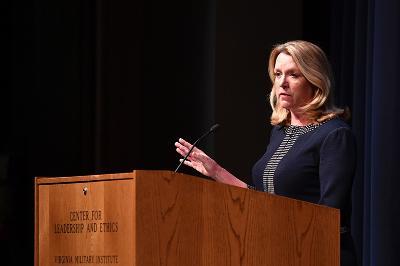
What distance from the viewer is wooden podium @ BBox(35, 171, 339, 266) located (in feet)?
6.61

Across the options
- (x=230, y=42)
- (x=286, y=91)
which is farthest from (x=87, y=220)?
(x=230, y=42)

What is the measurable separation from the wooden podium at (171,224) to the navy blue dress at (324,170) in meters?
0.16

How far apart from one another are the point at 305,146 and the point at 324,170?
14cm

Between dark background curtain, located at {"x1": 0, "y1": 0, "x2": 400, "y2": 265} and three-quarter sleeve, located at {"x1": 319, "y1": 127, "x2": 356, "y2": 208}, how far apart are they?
139 centimetres

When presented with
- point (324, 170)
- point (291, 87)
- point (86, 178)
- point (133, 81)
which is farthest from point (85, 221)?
point (133, 81)

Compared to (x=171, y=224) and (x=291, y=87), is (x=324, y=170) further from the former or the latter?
(x=171, y=224)

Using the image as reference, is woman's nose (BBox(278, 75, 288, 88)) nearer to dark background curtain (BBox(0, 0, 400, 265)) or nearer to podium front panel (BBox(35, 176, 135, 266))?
podium front panel (BBox(35, 176, 135, 266))

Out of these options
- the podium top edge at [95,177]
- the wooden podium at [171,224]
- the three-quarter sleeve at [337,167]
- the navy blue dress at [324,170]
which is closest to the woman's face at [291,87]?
the navy blue dress at [324,170]

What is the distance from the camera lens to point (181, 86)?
4.32 m

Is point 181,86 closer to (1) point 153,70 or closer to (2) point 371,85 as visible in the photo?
(1) point 153,70

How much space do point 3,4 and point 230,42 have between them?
118 cm

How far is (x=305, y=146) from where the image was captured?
8.80 ft

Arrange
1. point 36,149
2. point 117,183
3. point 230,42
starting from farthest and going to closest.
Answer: point 36,149 → point 230,42 → point 117,183

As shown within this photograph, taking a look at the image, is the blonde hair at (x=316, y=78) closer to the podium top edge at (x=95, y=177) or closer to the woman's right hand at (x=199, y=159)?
the woman's right hand at (x=199, y=159)
